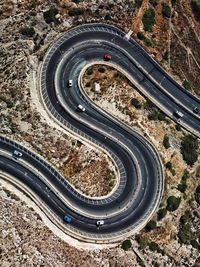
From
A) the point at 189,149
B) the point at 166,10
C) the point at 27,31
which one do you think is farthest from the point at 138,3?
the point at 189,149

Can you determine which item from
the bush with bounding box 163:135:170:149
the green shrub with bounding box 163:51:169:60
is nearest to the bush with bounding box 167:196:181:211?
the bush with bounding box 163:135:170:149

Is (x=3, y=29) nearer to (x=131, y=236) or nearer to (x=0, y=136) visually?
(x=0, y=136)

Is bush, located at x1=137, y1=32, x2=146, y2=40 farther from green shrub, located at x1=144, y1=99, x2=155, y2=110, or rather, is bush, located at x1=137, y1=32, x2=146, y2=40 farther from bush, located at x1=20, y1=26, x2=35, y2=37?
bush, located at x1=20, y1=26, x2=35, y2=37

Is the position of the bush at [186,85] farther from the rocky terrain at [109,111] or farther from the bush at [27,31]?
the bush at [27,31]

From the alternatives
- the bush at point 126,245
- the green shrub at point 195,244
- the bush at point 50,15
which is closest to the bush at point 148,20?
the bush at point 50,15

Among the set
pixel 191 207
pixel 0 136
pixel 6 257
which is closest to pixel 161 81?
pixel 191 207
